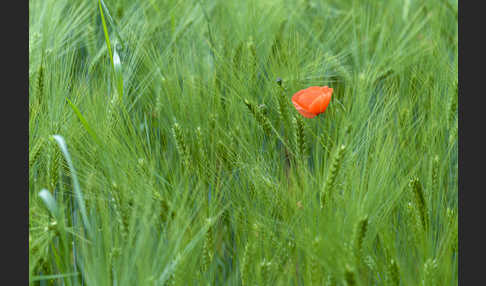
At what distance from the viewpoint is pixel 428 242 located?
861 mm

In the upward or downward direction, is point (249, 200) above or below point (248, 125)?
below

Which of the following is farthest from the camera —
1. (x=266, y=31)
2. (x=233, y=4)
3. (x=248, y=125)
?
(x=233, y=4)

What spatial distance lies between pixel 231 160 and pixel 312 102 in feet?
0.66

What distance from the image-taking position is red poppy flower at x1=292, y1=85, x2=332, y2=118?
1.09 m

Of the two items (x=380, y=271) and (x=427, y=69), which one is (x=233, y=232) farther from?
(x=427, y=69)

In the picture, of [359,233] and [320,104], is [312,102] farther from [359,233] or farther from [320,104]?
[359,233]

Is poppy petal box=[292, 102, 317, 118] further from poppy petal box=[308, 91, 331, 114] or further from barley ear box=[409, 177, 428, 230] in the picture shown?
barley ear box=[409, 177, 428, 230]

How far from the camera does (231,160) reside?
3.50ft

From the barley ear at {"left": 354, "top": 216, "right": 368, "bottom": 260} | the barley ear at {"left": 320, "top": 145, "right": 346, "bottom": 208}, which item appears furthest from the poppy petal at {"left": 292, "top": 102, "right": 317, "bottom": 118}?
the barley ear at {"left": 354, "top": 216, "right": 368, "bottom": 260}

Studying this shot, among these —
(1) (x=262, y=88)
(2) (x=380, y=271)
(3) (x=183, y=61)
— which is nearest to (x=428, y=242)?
(2) (x=380, y=271)

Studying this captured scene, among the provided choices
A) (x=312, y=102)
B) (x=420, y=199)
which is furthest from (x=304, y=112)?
(x=420, y=199)

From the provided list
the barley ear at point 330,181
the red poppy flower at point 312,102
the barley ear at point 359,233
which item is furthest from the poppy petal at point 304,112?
the barley ear at point 359,233

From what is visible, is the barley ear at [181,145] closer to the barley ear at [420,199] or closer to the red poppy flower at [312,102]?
the red poppy flower at [312,102]

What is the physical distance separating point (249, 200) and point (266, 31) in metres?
0.58
